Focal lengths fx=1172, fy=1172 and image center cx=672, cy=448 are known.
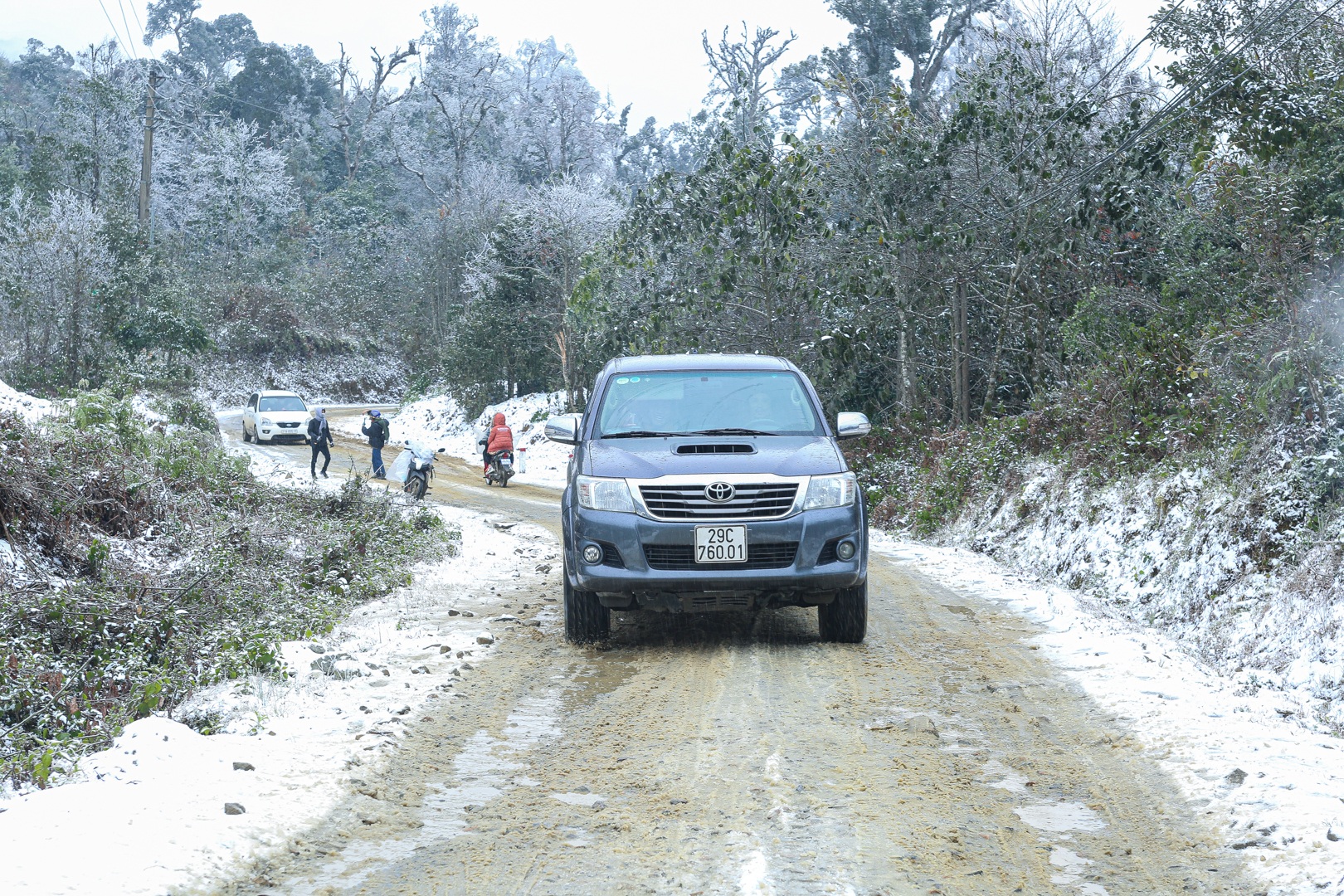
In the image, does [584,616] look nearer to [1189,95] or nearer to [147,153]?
[1189,95]

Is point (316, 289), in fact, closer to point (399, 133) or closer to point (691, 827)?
point (399, 133)

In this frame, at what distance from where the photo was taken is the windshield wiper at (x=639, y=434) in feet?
27.1

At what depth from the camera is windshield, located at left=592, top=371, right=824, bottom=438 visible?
27.6ft

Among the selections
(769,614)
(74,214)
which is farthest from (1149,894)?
(74,214)

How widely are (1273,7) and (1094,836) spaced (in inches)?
474

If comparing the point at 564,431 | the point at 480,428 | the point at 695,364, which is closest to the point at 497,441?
the point at 480,428

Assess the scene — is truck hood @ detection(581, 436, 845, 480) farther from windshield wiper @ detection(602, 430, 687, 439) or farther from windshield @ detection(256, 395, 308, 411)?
windshield @ detection(256, 395, 308, 411)

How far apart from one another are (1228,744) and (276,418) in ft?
117

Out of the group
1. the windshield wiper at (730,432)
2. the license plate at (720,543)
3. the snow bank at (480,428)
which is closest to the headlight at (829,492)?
the license plate at (720,543)

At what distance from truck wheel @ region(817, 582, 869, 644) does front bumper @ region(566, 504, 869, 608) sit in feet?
1.44

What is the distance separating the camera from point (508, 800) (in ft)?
16.2

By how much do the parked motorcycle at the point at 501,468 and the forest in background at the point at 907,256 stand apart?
13.0ft

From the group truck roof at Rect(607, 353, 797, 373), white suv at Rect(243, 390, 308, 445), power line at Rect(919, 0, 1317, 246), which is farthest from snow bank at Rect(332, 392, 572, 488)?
truck roof at Rect(607, 353, 797, 373)

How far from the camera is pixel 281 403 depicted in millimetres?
38594
